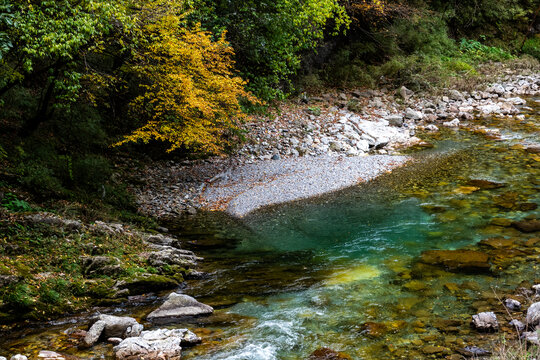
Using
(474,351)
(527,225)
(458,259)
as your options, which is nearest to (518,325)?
(474,351)

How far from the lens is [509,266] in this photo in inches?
262

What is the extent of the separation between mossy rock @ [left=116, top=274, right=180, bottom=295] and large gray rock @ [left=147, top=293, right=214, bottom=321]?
72 cm

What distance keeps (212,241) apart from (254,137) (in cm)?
717

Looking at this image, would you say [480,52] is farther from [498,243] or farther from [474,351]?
[474,351]

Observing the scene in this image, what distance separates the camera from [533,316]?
189 inches

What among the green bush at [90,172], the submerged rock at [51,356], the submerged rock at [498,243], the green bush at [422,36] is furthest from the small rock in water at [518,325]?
the green bush at [422,36]

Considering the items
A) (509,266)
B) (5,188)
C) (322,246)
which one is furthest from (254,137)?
(509,266)

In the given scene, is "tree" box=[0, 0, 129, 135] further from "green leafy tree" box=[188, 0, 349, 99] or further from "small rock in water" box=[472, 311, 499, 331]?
"small rock in water" box=[472, 311, 499, 331]

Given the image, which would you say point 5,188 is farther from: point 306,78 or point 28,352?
point 306,78

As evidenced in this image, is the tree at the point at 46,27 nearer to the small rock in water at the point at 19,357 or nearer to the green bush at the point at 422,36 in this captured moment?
the small rock in water at the point at 19,357

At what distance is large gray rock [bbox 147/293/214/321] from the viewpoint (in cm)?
555

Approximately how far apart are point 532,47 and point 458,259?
26886 mm

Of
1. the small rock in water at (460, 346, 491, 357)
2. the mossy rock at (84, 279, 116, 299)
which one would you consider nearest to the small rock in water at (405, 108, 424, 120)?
the small rock in water at (460, 346, 491, 357)

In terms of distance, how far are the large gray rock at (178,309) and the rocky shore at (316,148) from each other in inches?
194
